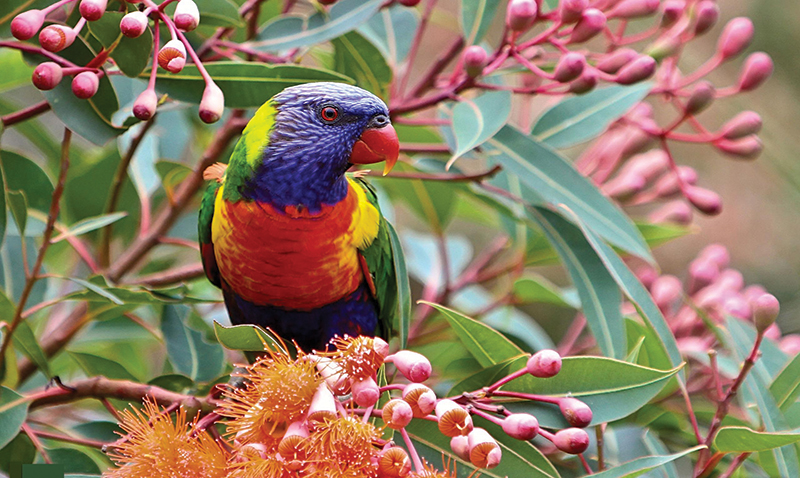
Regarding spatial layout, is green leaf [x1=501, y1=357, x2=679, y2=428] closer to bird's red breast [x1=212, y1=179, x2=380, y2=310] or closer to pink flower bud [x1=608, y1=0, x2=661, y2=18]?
bird's red breast [x1=212, y1=179, x2=380, y2=310]

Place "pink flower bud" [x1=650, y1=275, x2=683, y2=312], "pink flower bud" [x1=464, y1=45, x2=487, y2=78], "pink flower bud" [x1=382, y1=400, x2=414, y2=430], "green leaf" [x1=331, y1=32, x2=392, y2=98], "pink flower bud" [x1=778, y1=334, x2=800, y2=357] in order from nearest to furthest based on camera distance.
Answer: "pink flower bud" [x1=382, y1=400, x2=414, y2=430] < "pink flower bud" [x1=464, y1=45, x2=487, y2=78] < "green leaf" [x1=331, y1=32, x2=392, y2=98] < "pink flower bud" [x1=778, y1=334, x2=800, y2=357] < "pink flower bud" [x1=650, y1=275, x2=683, y2=312]

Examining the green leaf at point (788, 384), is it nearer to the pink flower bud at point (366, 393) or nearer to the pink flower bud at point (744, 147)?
the pink flower bud at point (744, 147)

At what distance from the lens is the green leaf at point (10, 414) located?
3.38 feet

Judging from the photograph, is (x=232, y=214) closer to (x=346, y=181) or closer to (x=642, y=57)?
(x=346, y=181)

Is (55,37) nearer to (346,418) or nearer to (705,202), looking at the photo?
(346,418)

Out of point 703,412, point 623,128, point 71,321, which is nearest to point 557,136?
point 623,128

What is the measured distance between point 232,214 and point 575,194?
62 cm

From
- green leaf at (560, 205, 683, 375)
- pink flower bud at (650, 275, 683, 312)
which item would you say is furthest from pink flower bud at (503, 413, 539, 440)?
pink flower bud at (650, 275, 683, 312)

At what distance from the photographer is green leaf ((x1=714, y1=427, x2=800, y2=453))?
89 cm

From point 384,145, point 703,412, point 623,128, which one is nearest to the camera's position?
point 384,145

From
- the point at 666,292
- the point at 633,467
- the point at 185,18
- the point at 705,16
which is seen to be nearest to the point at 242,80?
the point at 185,18

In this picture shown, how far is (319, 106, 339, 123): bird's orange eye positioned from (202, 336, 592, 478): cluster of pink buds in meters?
0.45

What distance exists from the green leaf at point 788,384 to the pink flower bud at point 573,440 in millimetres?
489

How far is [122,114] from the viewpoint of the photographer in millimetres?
1188
